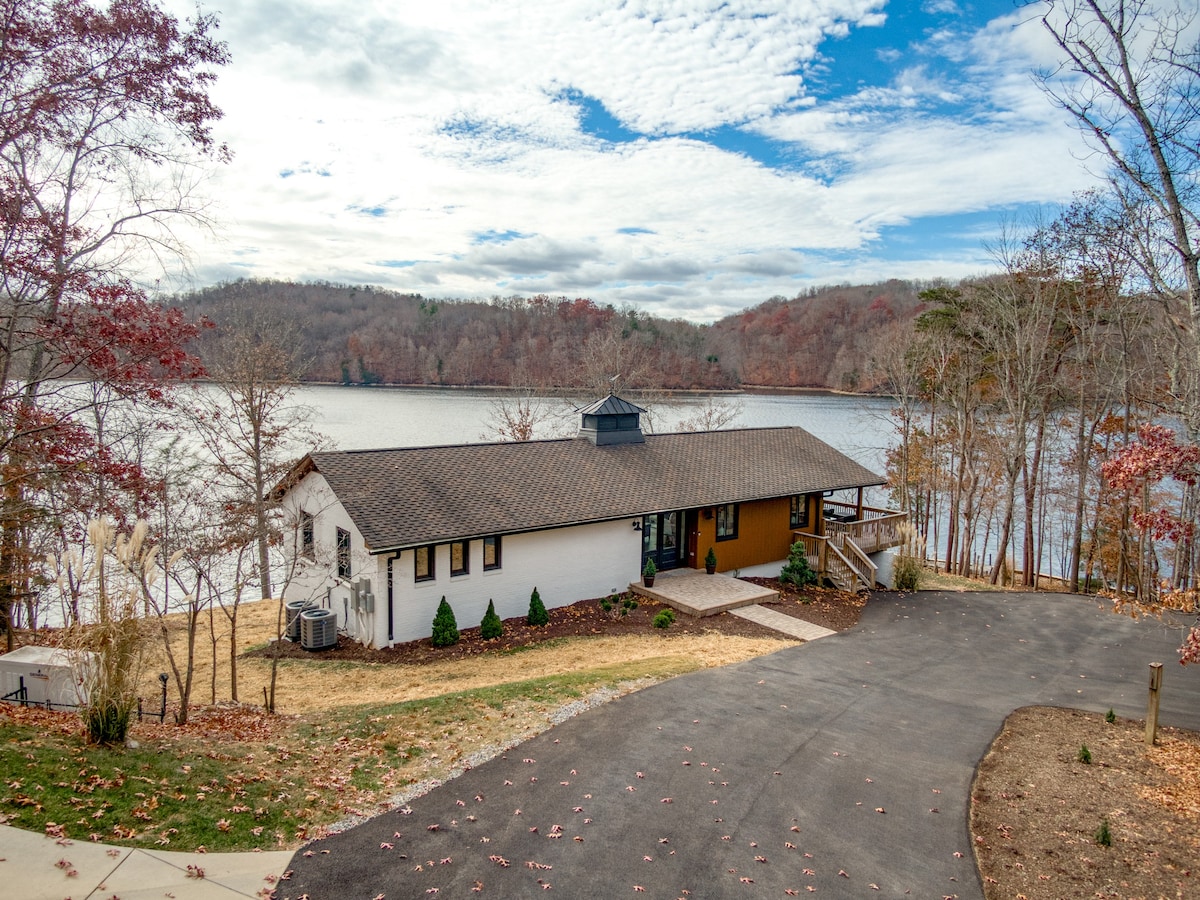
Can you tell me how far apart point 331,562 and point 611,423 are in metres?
9.06

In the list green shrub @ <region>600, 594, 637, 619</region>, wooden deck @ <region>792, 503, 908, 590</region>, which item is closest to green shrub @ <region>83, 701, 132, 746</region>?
green shrub @ <region>600, 594, 637, 619</region>

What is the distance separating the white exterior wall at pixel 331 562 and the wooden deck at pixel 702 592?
6.73 meters

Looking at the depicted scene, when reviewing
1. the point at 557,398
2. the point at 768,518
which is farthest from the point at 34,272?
the point at 557,398

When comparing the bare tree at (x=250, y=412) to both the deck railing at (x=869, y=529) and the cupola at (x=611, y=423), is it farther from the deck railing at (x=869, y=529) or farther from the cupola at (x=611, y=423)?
the deck railing at (x=869, y=529)

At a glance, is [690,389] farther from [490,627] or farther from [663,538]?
[490,627]

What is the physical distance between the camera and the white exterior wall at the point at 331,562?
48.7ft

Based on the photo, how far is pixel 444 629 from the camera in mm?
14758

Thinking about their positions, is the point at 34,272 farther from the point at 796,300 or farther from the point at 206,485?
the point at 796,300

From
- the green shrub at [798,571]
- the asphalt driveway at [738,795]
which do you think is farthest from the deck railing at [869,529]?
the asphalt driveway at [738,795]

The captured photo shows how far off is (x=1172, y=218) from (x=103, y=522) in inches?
487

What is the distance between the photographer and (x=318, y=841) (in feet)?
20.3

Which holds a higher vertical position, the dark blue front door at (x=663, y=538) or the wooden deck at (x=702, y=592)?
the dark blue front door at (x=663, y=538)

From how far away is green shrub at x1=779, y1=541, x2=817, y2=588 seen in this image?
1969 centimetres

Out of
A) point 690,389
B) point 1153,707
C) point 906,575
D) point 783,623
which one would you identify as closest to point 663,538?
point 783,623
